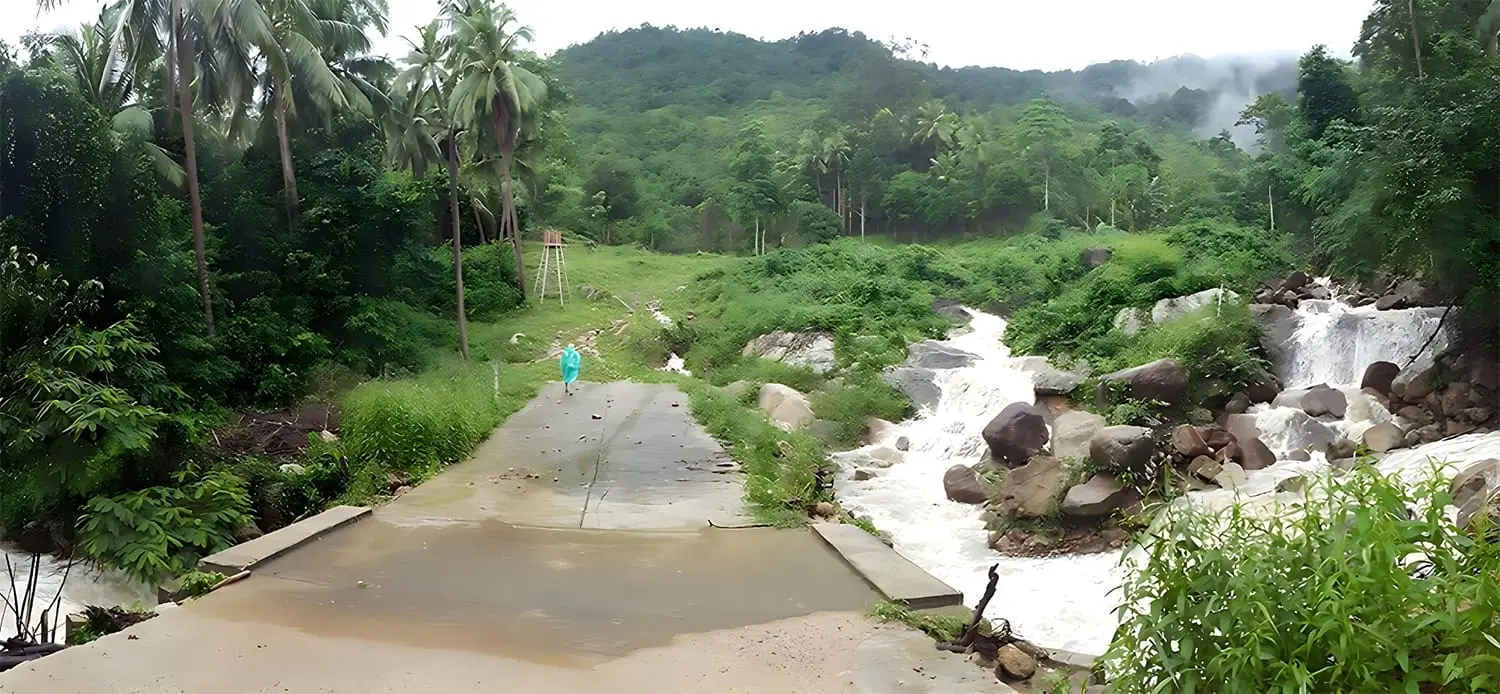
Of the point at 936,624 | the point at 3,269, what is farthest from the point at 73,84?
the point at 936,624

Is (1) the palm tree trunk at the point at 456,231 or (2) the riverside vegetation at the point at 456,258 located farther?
(1) the palm tree trunk at the point at 456,231

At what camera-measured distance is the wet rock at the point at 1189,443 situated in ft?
39.0

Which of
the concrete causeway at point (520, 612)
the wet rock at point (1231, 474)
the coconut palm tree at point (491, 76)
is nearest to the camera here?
the concrete causeway at point (520, 612)

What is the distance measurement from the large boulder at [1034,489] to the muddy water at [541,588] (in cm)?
398

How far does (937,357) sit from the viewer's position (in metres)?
20.1

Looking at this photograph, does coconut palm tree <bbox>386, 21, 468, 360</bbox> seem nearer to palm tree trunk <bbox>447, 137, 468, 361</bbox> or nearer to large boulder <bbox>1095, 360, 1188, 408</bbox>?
palm tree trunk <bbox>447, 137, 468, 361</bbox>

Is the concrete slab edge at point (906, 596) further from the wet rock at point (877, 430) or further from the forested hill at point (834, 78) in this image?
the forested hill at point (834, 78)

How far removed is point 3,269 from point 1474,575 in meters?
13.1

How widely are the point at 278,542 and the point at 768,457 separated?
228 inches

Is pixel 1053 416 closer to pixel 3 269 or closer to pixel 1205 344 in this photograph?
pixel 1205 344

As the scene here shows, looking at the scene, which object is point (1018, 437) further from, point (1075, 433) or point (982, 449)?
point (982, 449)

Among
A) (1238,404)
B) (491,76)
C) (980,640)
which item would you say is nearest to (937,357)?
A: (1238,404)

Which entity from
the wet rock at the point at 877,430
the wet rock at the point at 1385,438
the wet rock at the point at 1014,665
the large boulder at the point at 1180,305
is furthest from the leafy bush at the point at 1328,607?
the large boulder at the point at 1180,305

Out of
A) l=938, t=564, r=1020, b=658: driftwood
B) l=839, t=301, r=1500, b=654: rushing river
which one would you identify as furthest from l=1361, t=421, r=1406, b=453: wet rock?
l=938, t=564, r=1020, b=658: driftwood
